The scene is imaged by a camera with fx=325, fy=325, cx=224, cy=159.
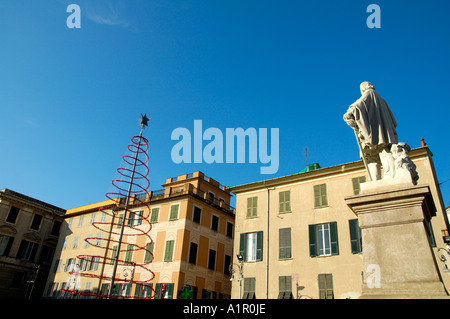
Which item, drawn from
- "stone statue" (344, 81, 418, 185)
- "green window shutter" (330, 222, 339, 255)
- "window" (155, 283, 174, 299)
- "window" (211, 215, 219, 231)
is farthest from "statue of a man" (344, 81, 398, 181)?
"window" (211, 215, 219, 231)

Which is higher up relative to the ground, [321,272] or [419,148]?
[419,148]

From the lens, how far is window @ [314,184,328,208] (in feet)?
75.9

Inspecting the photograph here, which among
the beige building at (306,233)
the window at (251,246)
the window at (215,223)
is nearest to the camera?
the beige building at (306,233)

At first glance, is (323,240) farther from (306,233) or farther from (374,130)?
(374,130)

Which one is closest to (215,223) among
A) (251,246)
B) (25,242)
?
(251,246)

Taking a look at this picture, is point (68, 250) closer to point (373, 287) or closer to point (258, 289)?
point (258, 289)

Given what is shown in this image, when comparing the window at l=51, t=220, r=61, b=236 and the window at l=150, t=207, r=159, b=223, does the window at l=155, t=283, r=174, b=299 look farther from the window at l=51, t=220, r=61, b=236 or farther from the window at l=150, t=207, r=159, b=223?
the window at l=51, t=220, r=61, b=236

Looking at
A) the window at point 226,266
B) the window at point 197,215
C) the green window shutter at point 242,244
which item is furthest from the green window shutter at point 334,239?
the window at point 226,266

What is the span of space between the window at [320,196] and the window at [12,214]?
35147 millimetres

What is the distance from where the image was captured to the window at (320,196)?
2314cm

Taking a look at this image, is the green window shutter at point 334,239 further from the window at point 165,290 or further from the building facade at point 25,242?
the building facade at point 25,242

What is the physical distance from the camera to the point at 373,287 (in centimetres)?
464

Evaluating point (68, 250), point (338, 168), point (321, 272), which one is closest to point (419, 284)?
point (321, 272)
